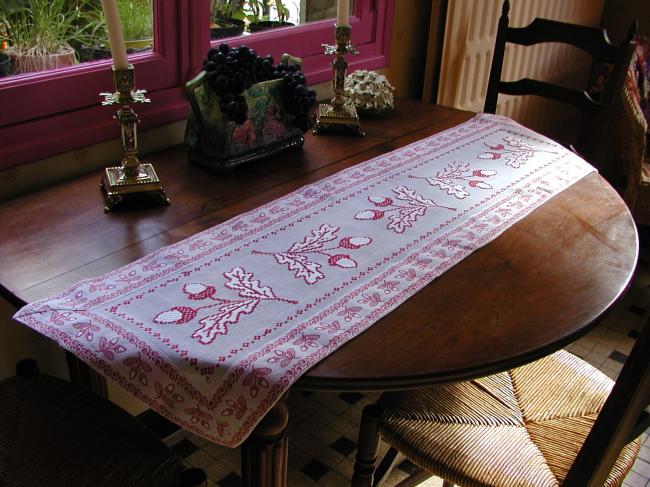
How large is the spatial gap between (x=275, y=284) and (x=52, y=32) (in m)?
0.76

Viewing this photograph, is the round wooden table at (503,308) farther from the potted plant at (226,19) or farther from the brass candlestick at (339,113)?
the potted plant at (226,19)

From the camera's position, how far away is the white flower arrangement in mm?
1728

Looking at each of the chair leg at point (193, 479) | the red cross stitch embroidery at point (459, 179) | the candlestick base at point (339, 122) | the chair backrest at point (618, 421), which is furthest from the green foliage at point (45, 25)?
the chair backrest at point (618, 421)

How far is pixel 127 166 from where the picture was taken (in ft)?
4.02

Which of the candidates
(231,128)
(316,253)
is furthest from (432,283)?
(231,128)

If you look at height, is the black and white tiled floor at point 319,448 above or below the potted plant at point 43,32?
below

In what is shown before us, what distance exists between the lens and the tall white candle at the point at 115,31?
1117mm

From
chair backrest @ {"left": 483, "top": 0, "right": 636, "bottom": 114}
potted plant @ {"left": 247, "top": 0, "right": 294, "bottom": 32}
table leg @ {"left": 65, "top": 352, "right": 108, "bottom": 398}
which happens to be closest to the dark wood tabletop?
table leg @ {"left": 65, "top": 352, "right": 108, "bottom": 398}

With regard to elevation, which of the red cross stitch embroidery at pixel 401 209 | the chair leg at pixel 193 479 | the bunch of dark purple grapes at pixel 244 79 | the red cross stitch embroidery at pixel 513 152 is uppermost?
the bunch of dark purple grapes at pixel 244 79

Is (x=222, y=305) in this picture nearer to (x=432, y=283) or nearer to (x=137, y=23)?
(x=432, y=283)

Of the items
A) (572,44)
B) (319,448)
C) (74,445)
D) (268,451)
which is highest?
(572,44)

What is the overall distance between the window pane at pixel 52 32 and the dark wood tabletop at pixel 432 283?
242mm

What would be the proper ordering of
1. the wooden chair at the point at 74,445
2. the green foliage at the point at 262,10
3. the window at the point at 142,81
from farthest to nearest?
the green foliage at the point at 262,10 < the window at the point at 142,81 < the wooden chair at the point at 74,445

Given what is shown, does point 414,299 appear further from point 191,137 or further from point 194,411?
point 191,137
